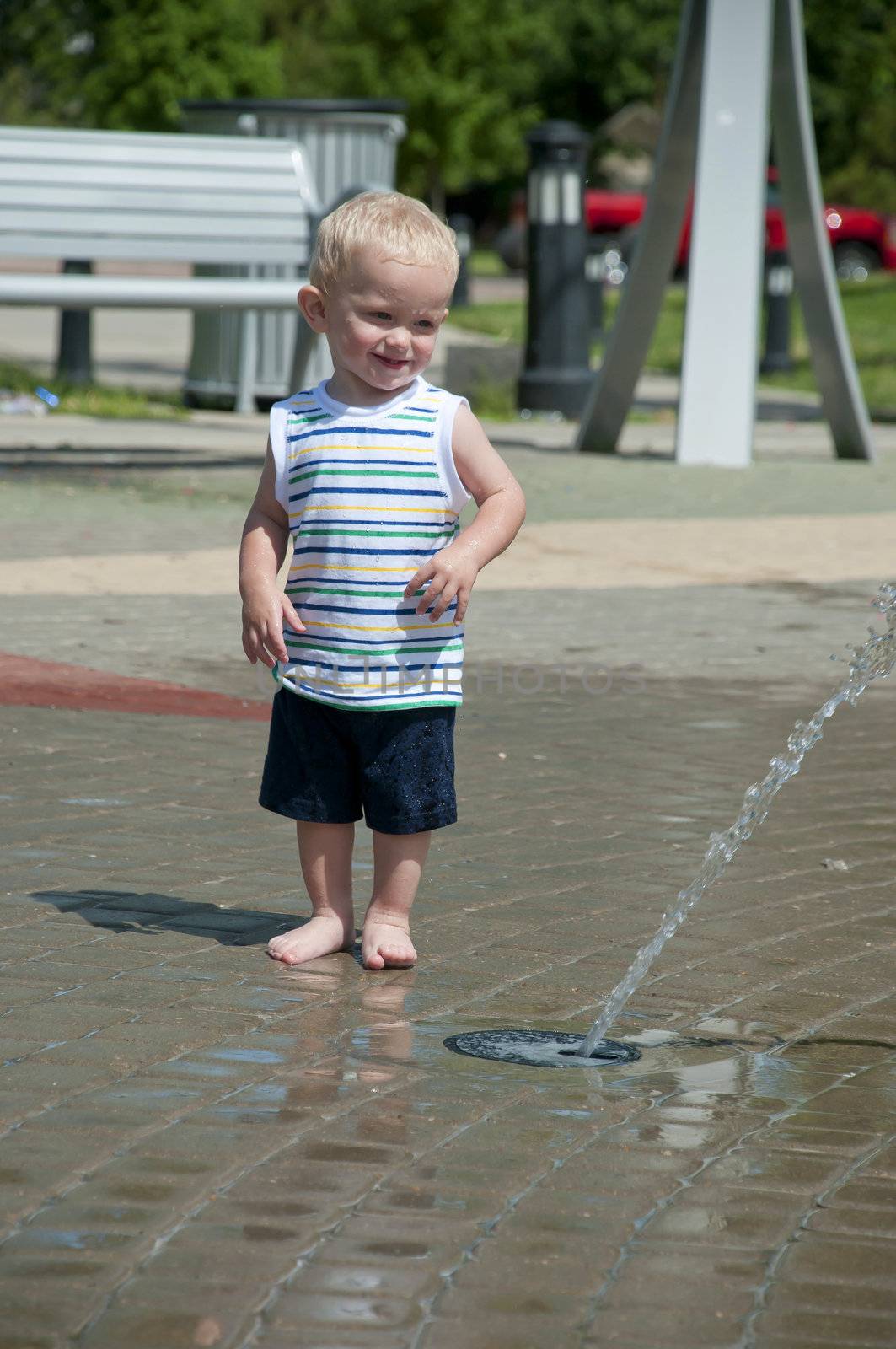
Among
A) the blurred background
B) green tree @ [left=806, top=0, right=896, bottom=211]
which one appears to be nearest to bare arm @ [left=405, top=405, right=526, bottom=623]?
the blurred background

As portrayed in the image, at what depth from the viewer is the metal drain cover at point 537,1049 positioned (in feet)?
10.5

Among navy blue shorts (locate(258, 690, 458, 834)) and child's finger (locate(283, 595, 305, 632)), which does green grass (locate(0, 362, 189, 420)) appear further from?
child's finger (locate(283, 595, 305, 632))

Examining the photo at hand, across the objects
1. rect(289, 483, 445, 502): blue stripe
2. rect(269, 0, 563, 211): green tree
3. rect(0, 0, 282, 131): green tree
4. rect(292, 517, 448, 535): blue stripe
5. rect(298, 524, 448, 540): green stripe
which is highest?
rect(269, 0, 563, 211): green tree

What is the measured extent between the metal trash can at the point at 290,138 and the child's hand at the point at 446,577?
401 inches

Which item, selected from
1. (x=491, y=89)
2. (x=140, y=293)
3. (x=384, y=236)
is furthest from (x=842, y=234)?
(x=384, y=236)

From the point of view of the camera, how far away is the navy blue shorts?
3.65m

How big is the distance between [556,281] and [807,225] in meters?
3.27

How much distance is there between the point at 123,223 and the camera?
11.4 meters

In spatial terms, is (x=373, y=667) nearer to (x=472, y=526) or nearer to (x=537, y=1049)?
(x=472, y=526)

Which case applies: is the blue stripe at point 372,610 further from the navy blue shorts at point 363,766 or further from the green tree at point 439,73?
the green tree at point 439,73

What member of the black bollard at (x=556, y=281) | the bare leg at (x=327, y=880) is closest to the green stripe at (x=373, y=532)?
the bare leg at (x=327, y=880)

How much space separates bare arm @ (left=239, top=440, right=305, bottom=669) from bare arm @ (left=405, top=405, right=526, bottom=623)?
0.76 ft

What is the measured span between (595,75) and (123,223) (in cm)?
Answer: 5781

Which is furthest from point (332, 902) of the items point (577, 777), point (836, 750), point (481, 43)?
point (481, 43)
